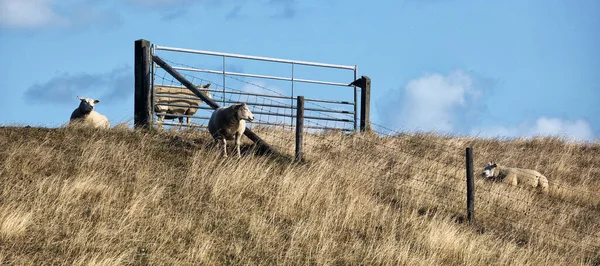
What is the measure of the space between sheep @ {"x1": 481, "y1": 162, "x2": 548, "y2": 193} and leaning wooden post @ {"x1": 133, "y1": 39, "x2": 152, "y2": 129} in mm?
7420

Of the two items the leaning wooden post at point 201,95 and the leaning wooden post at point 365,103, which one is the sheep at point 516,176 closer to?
the leaning wooden post at point 365,103

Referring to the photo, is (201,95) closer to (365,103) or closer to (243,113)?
(243,113)

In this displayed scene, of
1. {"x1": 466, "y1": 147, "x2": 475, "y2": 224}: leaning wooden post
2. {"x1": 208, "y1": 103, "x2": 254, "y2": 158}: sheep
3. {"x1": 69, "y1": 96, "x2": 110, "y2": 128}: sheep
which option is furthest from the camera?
{"x1": 69, "y1": 96, "x2": 110, "y2": 128}: sheep

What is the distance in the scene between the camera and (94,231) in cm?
1048

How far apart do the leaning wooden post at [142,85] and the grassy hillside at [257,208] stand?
45.2 inches

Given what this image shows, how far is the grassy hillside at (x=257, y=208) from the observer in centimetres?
1040

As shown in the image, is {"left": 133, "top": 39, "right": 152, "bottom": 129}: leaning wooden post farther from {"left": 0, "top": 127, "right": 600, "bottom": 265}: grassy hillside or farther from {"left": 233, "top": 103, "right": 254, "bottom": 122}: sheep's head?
{"left": 233, "top": 103, "right": 254, "bottom": 122}: sheep's head

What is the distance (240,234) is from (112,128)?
587cm

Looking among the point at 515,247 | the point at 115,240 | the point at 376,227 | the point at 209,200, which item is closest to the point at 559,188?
the point at 515,247

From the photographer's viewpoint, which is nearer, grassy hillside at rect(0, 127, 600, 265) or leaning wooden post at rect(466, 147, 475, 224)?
grassy hillside at rect(0, 127, 600, 265)

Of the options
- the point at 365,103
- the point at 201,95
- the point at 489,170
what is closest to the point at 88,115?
the point at 201,95

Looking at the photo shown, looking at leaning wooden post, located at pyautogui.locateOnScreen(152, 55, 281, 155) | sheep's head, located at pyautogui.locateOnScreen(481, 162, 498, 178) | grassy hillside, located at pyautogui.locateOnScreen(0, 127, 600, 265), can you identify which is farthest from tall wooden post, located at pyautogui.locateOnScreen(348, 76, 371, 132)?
leaning wooden post, located at pyautogui.locateOnScreen(152, 55, 281, 155)

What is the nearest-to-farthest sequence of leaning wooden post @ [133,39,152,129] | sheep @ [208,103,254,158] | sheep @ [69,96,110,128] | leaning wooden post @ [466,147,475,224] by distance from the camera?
leaning wooden post @ [466,147,475,224], sheep @ [208,103,254,158], leaning wooden post @ [133,39,152,129], sheep @ [69,96,110,128]

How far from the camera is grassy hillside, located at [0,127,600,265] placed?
1040 centimetres
